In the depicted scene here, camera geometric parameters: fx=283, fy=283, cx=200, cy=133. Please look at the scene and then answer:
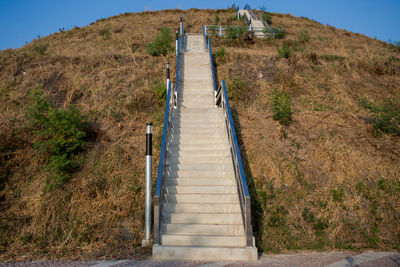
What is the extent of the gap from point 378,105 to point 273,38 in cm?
1112

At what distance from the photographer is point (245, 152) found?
823cm

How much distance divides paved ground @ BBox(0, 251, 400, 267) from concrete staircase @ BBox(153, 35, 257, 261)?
0.18 metres

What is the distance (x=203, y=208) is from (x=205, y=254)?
1.13 meters

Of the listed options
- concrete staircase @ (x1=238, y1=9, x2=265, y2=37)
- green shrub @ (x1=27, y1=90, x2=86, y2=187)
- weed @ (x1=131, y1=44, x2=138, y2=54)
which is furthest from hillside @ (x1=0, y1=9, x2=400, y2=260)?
concrete staircase @ (x1=238, y1=9, x2=265, y2=37)

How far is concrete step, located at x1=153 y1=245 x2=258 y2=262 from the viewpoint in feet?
16.1

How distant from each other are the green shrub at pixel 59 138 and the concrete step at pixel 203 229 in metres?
3.54

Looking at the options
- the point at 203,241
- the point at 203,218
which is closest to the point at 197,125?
the point at 203,218

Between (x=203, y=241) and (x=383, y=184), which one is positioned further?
(x=383, y=184)

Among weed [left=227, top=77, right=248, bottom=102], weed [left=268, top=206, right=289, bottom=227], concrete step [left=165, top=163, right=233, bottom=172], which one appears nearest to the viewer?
weed [left=268, top=206, right=289, bottom=227]

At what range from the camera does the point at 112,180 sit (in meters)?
7.42

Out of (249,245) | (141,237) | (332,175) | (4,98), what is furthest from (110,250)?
(4,98)

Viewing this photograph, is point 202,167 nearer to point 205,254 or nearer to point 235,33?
point 205,254

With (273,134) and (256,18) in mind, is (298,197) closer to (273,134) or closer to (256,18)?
(273,134)

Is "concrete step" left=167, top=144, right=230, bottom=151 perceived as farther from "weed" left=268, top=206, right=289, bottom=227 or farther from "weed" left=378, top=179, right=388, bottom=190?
"weed" left=378, top=179, right=388, bottom=190
